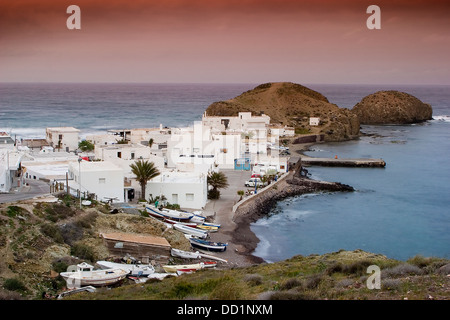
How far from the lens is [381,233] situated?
2588cm

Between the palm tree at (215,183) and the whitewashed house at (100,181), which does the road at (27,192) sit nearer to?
the whitewashed house at (100,181)

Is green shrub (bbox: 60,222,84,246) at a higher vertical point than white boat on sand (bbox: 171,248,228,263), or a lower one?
higher

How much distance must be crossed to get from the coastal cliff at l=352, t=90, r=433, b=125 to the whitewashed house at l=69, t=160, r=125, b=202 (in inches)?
2775

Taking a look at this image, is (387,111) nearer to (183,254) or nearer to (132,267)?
(183,254)

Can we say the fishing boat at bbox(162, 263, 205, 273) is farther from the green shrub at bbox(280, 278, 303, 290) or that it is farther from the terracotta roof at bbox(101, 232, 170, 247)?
the green shrub at bbox(280, 278, 303, 290)

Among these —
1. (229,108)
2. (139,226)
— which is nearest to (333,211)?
(139,226)

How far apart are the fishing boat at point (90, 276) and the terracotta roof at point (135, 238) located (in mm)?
2425

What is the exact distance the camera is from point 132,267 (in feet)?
48.3

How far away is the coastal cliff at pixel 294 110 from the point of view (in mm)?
67188

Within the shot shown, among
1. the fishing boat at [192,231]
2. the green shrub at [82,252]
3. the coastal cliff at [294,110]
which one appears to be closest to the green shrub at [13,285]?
the green shrub at [82,252]

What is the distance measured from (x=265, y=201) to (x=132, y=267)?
1505cm

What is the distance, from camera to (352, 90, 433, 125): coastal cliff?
289 feet

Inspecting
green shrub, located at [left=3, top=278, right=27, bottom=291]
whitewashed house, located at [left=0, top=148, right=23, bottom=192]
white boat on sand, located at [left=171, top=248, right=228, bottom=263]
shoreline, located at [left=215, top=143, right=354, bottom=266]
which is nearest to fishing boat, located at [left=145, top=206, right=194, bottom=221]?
shoreline, located at [left=215, top=143, right=354, bottom=266]

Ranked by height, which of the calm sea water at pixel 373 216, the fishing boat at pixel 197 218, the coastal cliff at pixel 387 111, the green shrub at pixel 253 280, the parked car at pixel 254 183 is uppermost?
the coastal cliff at pixel 387 111
